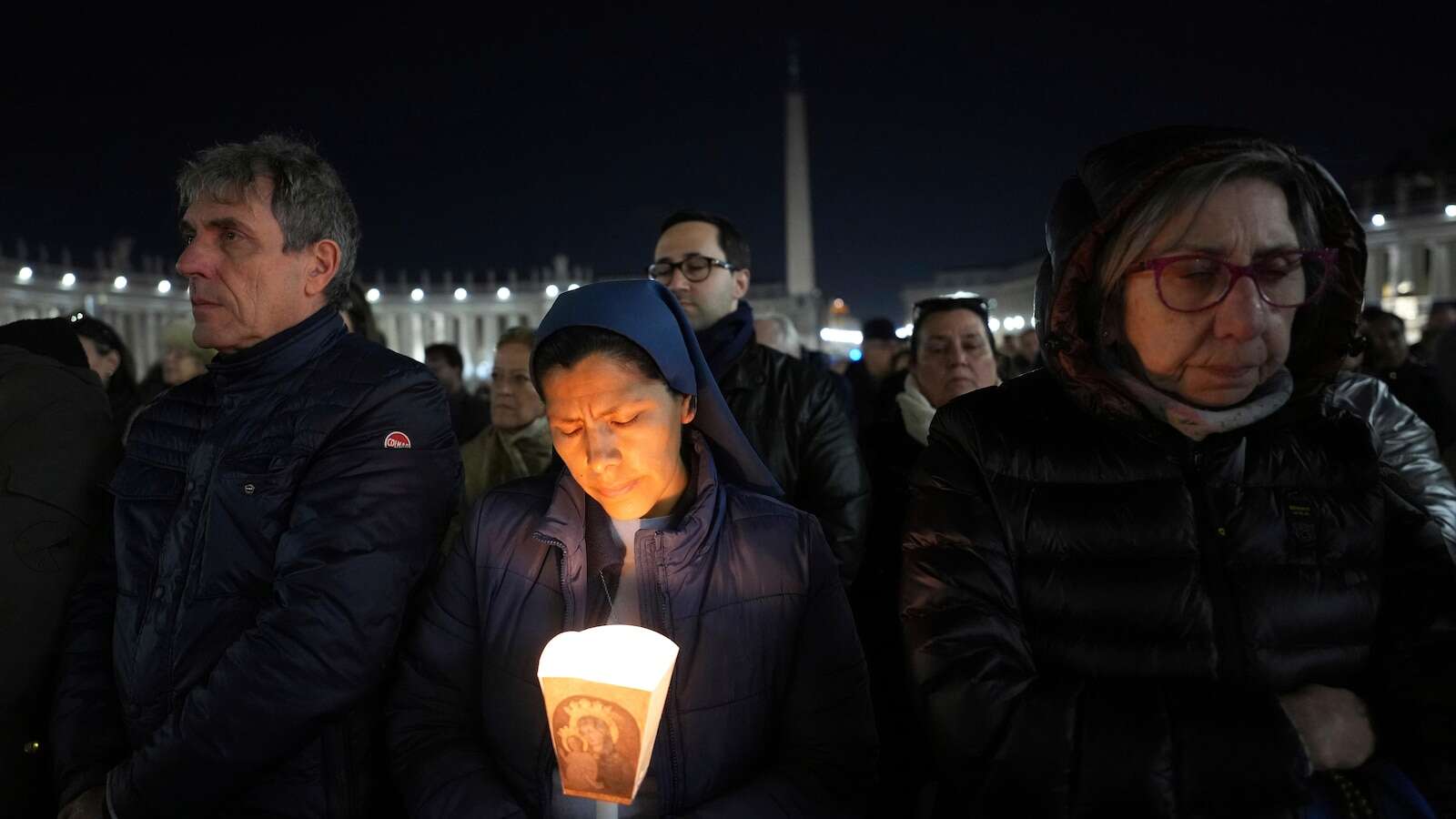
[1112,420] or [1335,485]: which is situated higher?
[1112,420]

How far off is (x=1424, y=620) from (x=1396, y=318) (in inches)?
214

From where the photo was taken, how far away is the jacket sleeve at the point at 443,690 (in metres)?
2.14

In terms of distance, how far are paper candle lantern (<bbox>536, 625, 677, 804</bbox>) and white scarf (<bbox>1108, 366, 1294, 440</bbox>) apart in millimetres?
1105

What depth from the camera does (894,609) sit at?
367 cm

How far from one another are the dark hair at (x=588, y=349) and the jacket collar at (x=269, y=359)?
33.5 inches

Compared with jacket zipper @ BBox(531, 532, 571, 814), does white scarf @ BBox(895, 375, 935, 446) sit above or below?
above

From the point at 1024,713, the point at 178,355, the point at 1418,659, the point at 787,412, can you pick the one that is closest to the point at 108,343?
the point at 178,355

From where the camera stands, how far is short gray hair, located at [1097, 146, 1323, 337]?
5.94 ft

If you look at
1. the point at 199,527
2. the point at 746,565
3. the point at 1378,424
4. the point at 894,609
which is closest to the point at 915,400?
the point at 894,609

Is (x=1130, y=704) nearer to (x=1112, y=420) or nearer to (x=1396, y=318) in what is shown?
(x=1112, y=420)

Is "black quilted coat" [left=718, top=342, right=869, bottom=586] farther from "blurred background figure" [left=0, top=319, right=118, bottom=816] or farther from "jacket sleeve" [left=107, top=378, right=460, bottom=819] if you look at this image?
"blurred background figure" [left=0, top=319, right=118, bottom=816]

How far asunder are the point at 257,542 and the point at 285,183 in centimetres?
102

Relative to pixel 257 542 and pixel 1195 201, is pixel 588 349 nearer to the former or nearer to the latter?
pixel 257 542

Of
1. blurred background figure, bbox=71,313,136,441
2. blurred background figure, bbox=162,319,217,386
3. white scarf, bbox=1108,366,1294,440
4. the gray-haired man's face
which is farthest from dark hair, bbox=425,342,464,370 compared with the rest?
white scarf, bbox=1108,366,1294,440
